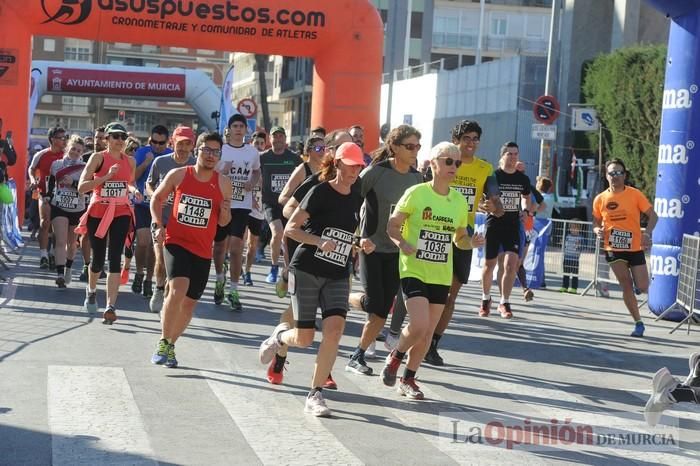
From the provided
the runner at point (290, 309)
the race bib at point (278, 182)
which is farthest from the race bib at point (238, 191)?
the runner at point (290, 309)

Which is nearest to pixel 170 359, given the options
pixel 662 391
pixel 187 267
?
pixel 187 267

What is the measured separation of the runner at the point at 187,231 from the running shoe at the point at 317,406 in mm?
1799

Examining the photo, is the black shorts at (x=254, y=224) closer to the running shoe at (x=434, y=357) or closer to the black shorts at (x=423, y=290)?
the running shoe at (x=434, y=357)

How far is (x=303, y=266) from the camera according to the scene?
787 cm

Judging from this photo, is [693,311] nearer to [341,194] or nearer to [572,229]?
[572,229]

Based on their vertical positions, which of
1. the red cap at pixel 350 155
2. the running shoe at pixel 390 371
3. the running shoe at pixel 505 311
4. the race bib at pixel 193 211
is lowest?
the running shoe at pixel 505 311

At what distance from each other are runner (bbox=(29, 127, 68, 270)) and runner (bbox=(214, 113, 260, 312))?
387 cm

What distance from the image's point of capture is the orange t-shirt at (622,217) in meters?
12.9

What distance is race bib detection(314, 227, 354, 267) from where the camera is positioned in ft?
25.8

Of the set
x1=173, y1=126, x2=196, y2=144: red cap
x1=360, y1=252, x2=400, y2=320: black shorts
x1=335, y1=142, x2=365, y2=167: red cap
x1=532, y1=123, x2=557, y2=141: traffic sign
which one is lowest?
x1=360, y1=252, x2=400, y2=320: black shorts

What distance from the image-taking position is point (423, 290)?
823 cm

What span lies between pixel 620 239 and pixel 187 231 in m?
5.68

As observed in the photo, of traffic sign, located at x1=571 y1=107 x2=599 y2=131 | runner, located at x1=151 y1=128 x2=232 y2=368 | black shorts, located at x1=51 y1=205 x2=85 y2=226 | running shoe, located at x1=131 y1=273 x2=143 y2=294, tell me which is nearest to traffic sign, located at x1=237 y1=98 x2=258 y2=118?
traffic sign, located at x1=571 y1=107 x2=599 y2=131

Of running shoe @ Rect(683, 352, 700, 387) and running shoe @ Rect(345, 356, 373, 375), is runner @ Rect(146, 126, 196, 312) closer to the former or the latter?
running shoe @ Rect(345, 356, 373, 375)
